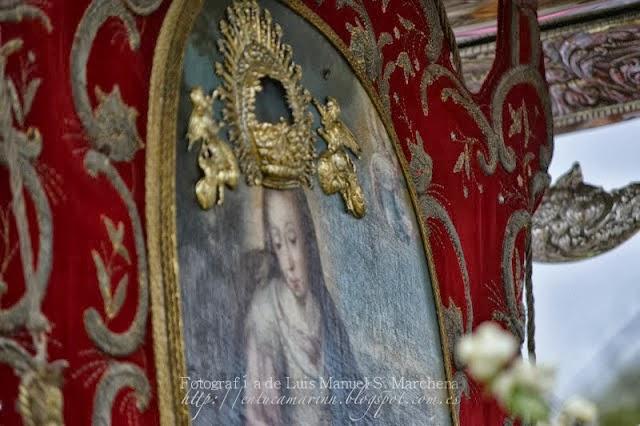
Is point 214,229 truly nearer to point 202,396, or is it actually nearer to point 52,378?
point 202,396

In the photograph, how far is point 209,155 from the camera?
254 centimetres

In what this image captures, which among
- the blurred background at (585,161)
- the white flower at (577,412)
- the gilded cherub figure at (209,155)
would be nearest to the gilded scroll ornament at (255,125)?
the gilded cherub figure at (209,155)

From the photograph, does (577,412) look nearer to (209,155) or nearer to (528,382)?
(528,382)

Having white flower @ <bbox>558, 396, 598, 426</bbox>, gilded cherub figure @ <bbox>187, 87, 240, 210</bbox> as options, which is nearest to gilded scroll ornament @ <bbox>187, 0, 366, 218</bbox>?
gilded cherub figure @ <bbox>187, 87, 240, 210</bbox>

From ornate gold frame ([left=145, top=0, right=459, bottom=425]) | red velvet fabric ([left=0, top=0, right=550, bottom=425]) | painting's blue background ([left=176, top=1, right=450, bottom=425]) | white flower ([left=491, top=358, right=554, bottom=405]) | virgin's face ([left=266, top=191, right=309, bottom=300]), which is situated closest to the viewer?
white flower ([left=491, top=358, right=554, bottom=405])

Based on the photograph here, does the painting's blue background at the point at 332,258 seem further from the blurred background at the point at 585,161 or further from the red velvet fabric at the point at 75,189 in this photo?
the blurred background at the point at 585,161

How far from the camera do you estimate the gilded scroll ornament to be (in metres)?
2.54

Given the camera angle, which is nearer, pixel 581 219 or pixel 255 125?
pixel 255 125

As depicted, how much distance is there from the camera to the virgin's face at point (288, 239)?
2691mm

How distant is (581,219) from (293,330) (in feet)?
14.0

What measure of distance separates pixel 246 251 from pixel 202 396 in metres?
0.34

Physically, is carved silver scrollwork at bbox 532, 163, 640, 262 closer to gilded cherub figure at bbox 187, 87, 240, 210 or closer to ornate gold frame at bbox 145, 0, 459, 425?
gilded cherub figure at bbox 187, 87, 240, 210

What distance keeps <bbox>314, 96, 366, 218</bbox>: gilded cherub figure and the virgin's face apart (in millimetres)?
153

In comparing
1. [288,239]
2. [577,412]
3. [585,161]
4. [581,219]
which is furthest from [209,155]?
[585,161]
